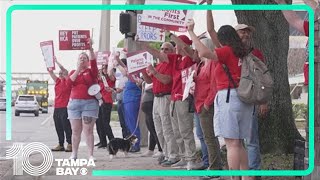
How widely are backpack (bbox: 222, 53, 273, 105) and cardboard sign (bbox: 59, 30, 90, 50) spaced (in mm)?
2002

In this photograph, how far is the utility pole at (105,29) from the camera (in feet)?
22.1

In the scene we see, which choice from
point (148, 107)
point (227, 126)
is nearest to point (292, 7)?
point (227, 126)

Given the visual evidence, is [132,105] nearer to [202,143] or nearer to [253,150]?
[202,143]

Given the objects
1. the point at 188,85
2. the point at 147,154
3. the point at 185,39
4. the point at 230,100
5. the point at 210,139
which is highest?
the point at 185,39

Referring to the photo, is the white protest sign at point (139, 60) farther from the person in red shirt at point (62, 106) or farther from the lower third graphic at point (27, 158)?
the lower third graphic at point (27, 158)

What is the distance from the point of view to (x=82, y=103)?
954cm

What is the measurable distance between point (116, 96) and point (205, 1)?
7.17 m

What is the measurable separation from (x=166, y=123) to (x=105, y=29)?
170cm

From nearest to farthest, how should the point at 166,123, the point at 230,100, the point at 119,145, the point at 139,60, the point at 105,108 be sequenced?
the point at 230,100, the point at 166,123, the point at 139,60, the point at 119,145, the point at 105,108

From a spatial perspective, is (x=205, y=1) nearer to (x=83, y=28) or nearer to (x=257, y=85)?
(x=257, y=85)

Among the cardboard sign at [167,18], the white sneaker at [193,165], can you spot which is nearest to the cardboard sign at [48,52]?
the cardboard sign at [167,18]

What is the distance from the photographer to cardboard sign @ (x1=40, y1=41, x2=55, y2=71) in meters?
6.88

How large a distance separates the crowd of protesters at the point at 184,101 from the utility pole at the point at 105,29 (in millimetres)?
310

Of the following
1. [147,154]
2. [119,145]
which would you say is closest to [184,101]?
[119,145]
